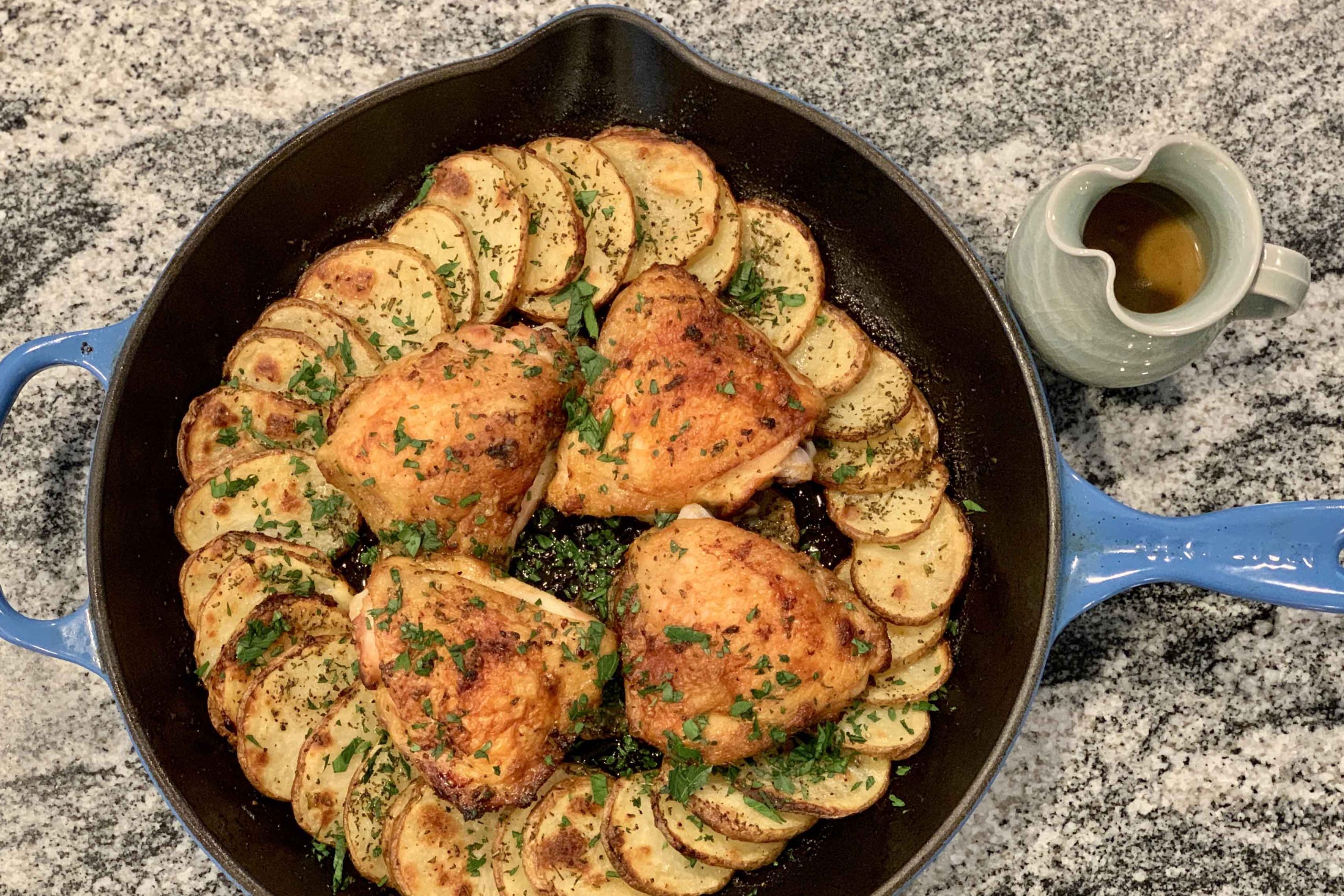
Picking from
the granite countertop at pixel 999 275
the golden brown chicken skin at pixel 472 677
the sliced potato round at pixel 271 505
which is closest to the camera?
the golden brown chicken skin at pixel 472 677

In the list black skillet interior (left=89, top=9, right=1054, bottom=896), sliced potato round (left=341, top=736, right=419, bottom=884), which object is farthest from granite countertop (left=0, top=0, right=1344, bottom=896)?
sliced potato round (left=341, top=736, right=419, bottom=884)

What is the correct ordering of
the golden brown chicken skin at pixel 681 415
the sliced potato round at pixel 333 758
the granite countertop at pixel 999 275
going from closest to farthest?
the golden brown chicken skin at pixel 681 415
the sliced potato round at pixel 333 758
the granite countertop at pixel 999 275

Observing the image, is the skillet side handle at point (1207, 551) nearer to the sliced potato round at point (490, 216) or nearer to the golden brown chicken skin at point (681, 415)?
the golden brown chicken skin at point (681, 415)

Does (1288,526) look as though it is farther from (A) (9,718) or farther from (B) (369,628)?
(A) (9,718)

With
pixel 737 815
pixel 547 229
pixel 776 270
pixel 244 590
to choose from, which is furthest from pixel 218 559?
pixel 776 270

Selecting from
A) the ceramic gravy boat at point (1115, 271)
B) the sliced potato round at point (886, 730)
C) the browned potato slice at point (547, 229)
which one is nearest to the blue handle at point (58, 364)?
the browned potato slice at point (547, 229)

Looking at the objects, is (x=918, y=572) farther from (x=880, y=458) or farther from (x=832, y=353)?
(x=832, y=353)

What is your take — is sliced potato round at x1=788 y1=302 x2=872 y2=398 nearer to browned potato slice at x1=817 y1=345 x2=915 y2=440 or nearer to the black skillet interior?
browned potato slice at x1=817 y1=345 x2=915 y2=440

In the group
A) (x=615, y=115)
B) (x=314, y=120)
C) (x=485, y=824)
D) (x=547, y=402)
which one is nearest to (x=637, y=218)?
(x=615, y=115)
